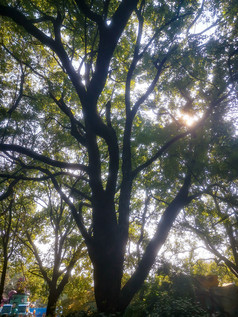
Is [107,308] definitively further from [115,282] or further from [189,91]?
[189,91]

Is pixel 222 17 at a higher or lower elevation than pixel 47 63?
lower

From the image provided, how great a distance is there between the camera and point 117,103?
1153 centimetres

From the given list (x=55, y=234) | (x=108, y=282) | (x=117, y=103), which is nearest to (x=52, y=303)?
(x=55, y=234)

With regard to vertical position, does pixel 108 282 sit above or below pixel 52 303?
above

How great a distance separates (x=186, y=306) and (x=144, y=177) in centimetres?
677

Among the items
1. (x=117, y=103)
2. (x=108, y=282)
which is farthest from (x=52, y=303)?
(x=117, y=103)

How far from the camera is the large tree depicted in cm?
593

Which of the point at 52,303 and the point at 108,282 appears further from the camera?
the point at 52,303

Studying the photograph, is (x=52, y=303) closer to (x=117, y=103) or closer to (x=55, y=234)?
(x=55, y=234)

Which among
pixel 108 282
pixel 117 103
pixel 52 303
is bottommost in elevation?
pixel 52 303

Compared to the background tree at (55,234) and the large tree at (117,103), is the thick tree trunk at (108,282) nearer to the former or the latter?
the large tree at (117,103)

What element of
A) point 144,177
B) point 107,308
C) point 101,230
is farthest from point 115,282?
point 144,177

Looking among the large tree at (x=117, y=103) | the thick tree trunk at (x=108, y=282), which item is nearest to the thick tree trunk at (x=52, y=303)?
the large tree at (x=117, y=103)

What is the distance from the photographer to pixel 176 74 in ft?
28.2
